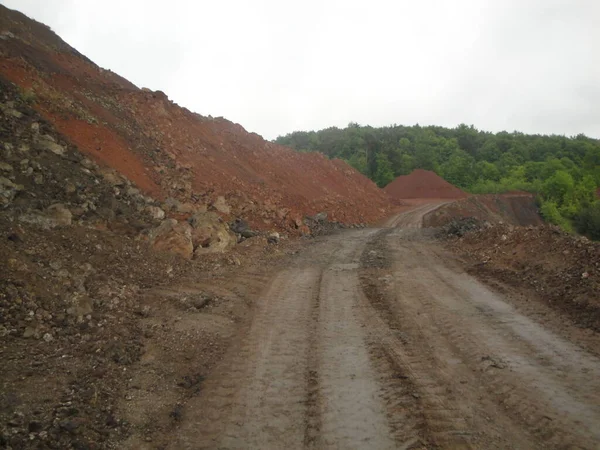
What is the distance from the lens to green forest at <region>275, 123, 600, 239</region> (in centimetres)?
4138

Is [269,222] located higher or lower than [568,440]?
higher

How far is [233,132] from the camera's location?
96.7 ft

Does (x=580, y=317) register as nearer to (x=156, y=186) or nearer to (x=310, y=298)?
(x=310, y=298)

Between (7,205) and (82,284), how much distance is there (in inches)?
104

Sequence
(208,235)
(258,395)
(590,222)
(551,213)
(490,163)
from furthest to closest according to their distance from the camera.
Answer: (490,163) < (551,213) < (590,222) < (208,235) < (258,395)

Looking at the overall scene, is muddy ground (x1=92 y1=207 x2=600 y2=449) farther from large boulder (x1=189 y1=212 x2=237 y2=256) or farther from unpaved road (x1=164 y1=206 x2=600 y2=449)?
large boulder (x1=189 y1=212 x2=237 y2=256)

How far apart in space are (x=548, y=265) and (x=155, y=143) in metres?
14.9

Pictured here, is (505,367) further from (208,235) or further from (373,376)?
(208,235)

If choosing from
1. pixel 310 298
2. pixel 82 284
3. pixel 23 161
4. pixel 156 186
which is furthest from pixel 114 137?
pixel 310 298

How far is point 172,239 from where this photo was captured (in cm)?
1030

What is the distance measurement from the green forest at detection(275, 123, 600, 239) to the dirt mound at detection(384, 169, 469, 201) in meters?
3.30

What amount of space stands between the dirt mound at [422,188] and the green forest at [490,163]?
330 cm

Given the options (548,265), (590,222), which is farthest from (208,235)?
(590,222)

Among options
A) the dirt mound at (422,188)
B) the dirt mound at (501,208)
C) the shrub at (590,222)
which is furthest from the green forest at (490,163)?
the dirt mound at (422,188)
